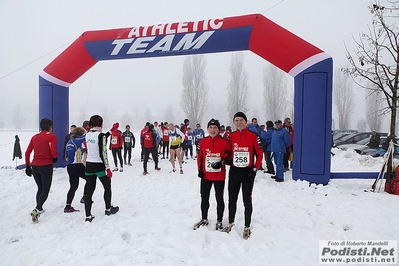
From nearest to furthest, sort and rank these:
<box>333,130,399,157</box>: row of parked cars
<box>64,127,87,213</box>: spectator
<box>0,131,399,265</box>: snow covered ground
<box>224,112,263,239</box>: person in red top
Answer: <box>0,131,399,265</box>: snow covered ground, <box>224,112,263,239</box>: person in red top, <box>64,127,87,213</box>: spectator, <box>333,130,399,157</box>: row of parked cars

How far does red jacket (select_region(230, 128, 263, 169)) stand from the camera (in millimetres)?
3719

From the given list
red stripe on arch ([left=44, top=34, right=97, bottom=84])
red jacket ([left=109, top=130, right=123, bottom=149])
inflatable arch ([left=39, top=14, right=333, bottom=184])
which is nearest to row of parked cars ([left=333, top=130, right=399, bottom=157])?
inflatable arch ([left=39, top=14, right=333, bottom=184])

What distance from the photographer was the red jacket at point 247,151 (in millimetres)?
3719

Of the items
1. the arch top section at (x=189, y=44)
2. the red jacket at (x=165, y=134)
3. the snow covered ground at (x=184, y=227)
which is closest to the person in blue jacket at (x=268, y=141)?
the snow covered ground at (x=184, y=227)

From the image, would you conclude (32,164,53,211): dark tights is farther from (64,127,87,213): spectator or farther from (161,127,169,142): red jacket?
(161,127,169,142): red jacket

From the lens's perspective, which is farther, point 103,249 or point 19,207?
point 19,207

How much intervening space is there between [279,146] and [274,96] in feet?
101

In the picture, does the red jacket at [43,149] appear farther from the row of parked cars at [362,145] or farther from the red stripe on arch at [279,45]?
the row of parked cars at [362,145]

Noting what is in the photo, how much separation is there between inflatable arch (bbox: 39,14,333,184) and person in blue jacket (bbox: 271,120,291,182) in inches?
20.3

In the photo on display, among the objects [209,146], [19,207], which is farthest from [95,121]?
[19,207]

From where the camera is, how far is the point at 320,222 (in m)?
4.27

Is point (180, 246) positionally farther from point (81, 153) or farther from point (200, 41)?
point (200, 41)

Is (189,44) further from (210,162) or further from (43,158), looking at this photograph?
(43,158)

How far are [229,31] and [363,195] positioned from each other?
568cm
